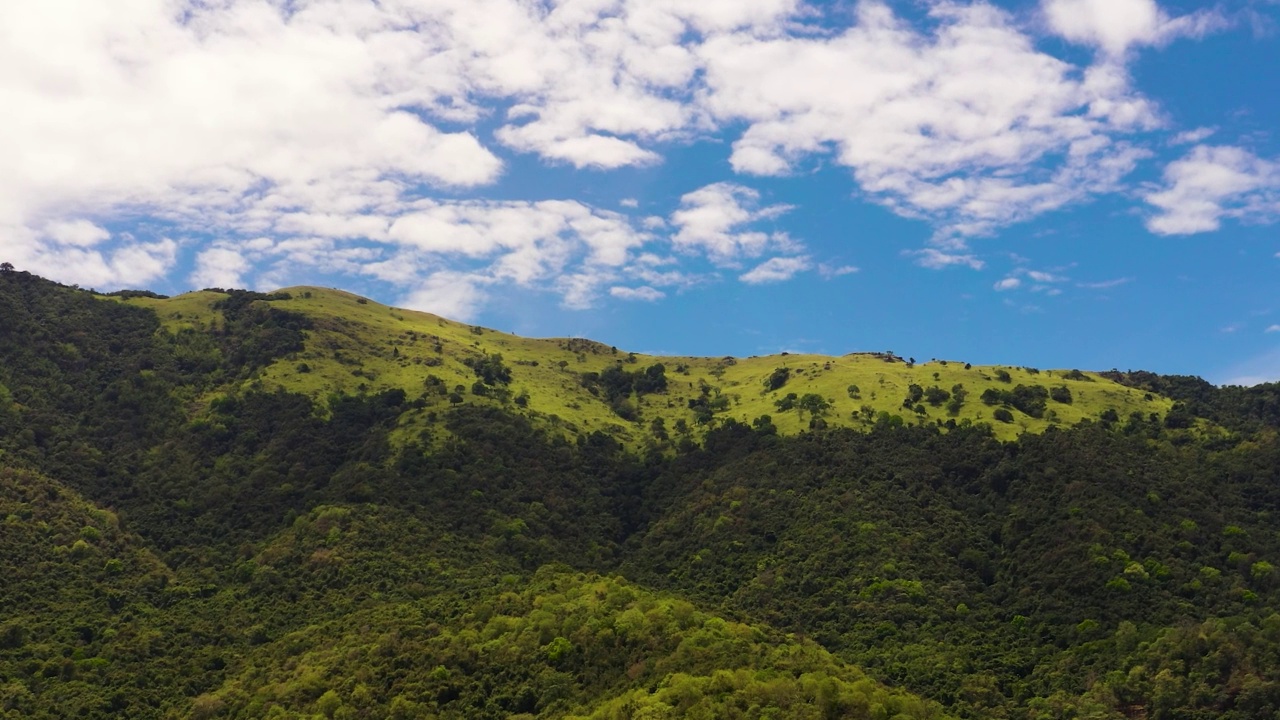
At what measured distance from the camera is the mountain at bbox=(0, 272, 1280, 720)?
338 feet

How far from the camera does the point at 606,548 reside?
160 meters

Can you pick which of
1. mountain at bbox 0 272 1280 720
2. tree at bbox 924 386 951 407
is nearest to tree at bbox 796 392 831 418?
mountain at bbox 0 272 1280 720

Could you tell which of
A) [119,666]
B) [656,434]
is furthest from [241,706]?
[656,434]

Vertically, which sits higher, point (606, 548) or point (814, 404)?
point (814, 404)

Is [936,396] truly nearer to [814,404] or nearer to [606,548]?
[814,404]

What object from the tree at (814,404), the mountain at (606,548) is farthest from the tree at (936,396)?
the tree at (814,404)

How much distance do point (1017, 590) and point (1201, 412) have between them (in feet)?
250

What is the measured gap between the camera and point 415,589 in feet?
429

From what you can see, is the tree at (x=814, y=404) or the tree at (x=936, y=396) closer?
the tree at (x=814, y=404)

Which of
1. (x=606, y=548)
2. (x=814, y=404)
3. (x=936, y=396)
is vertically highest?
(x=936, y=396)

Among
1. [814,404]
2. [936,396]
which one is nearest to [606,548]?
[814,404]

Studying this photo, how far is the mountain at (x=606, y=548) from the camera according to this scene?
103000 millimetres

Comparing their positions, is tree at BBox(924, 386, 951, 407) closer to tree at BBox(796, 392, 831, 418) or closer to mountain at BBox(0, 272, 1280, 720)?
mountain at BBox(0, 272, 1280, 720)

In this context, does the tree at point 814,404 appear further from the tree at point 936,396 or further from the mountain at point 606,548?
the tree at point 936,396
